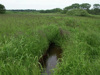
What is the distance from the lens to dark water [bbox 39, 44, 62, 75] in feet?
9.82

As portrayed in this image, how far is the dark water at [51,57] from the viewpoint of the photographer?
2.99 metres

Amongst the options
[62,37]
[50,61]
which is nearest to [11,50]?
[50,61]

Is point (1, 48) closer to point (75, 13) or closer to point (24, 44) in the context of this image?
point (24, 44)

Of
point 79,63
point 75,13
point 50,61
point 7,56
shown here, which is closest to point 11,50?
point 7,56

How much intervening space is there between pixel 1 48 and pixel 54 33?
2.95m

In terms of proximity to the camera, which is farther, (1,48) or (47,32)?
(47,32)

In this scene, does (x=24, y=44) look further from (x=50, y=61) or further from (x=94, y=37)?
(x=94, y=37)


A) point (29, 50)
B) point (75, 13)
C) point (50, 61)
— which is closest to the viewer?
point (29, 50)

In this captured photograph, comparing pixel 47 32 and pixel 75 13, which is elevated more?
pixel 75 13

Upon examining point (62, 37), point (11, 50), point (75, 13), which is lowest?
point (62, 37)

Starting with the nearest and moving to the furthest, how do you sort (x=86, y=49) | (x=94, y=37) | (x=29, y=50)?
(x=29, y=50), (x=86, y=49), (x=94, y=37)

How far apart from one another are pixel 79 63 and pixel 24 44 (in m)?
1.90

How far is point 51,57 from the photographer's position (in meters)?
3.66

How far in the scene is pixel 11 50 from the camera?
232 centimetres
